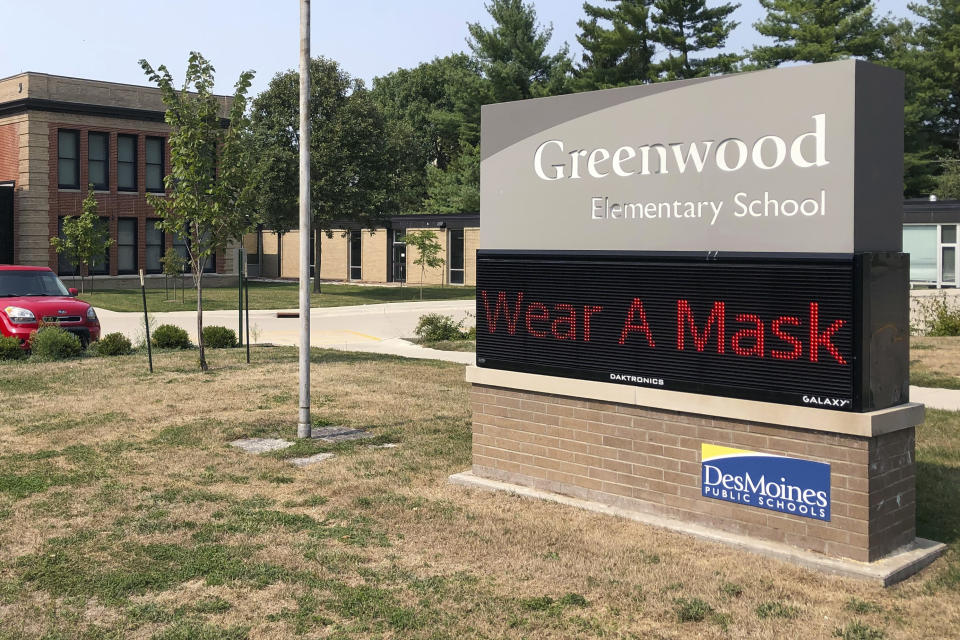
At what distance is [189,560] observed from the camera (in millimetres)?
7008

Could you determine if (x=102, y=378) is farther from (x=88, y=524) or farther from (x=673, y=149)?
(x=673, y=149)

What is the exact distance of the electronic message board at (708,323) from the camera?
6719 mm

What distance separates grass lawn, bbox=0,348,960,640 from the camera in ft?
19.2

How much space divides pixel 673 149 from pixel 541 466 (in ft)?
9.33

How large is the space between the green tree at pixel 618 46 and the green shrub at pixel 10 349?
42319mm

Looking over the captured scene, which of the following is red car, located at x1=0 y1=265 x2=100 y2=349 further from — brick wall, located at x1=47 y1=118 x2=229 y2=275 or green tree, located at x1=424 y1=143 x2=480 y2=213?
green tree, located at x1=424 y1=143 x2=480 y2=213

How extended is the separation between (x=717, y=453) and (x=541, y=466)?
68.8 inches

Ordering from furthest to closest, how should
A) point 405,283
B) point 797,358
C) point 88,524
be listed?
point 405,283 < point 88,524 < point 797,358

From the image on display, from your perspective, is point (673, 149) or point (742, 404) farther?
point (673, 149)

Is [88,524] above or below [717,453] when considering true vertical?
below

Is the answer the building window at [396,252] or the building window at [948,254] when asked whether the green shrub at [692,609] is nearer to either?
the building window at [948,254]

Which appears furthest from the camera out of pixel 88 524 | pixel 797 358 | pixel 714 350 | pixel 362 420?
pixel 362 420

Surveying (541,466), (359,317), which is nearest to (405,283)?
(359,317)

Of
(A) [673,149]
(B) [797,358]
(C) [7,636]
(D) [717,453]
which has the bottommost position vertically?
(C) [7,636]
